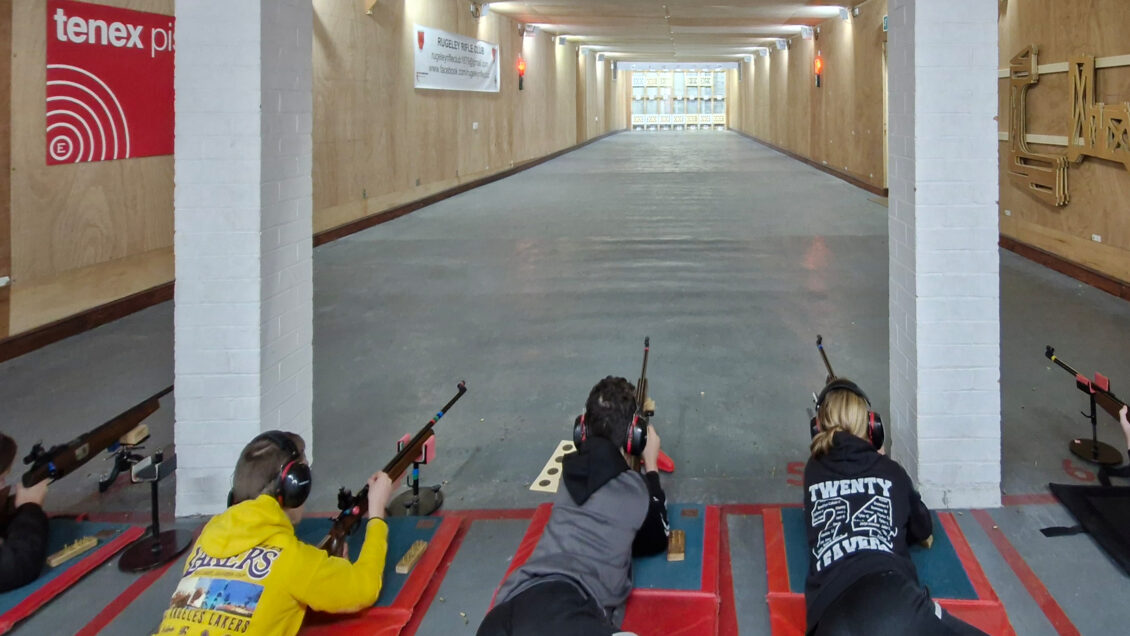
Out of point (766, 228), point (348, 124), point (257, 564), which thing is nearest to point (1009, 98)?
point (766, 228)

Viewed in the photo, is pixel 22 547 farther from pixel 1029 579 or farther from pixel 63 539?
pixel 1029 579

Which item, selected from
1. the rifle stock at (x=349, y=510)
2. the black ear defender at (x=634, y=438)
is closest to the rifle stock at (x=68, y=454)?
the rifle stock at (x=349, y=510)

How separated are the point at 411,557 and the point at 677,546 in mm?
996

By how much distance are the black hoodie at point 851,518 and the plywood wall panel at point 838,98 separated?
13.0 metres

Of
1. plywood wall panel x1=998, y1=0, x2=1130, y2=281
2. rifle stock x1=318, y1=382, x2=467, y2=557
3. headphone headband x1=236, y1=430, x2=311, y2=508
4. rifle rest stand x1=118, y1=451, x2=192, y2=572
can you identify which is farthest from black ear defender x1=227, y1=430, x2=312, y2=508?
plywood wall panel x1=998, y1=0, x2=1130, y2=281

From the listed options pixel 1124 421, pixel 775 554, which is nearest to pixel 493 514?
pixel 775 554

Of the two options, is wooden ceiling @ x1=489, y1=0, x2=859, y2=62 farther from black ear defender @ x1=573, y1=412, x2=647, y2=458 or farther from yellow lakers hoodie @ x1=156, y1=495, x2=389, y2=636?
yellow lakers hoodie @ x1=156, y1=495, x2=389, y2=636

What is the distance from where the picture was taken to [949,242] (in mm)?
3557

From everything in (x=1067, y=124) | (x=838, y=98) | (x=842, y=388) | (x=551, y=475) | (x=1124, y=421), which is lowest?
(x=551, y=475)

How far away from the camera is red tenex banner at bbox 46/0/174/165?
6449mm

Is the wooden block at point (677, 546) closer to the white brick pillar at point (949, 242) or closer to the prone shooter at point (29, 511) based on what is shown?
the white brick pillar at point (949, 242)

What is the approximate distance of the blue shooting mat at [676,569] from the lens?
304 cm

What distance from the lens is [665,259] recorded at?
31.3ft

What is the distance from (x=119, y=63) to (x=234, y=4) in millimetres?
4244
